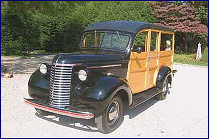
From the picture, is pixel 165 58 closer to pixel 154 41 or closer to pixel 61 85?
pixel 154 41

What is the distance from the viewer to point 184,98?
787 cm

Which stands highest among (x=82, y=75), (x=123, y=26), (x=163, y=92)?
(x=123, y=26)

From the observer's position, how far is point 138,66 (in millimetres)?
6145

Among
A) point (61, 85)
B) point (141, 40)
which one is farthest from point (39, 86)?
point (141, 40)

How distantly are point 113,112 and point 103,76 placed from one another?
27.3 inches

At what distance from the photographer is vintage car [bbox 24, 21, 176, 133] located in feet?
15.3

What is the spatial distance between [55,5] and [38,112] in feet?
17.7

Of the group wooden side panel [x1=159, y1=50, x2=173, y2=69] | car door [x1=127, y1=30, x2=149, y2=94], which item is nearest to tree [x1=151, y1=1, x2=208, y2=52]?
wooden side panel [x1=159, y1=50, x2=173, y2=69]

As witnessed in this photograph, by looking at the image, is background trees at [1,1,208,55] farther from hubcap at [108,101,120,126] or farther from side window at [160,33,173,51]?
hubcap at [108,101,120,126]

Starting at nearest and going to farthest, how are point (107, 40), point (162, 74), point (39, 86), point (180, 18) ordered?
point (39, 86) < point (107, 40) < point (162, 74) < point (180, 18)

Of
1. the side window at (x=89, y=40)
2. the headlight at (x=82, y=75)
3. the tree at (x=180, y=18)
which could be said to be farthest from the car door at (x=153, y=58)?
the tree at (x=180, y=18)

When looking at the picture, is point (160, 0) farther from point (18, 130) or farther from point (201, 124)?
point (18, 130)

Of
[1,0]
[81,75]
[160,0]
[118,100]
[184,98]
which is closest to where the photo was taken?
[81,75]

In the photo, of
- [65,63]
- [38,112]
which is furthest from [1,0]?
[65,63]
